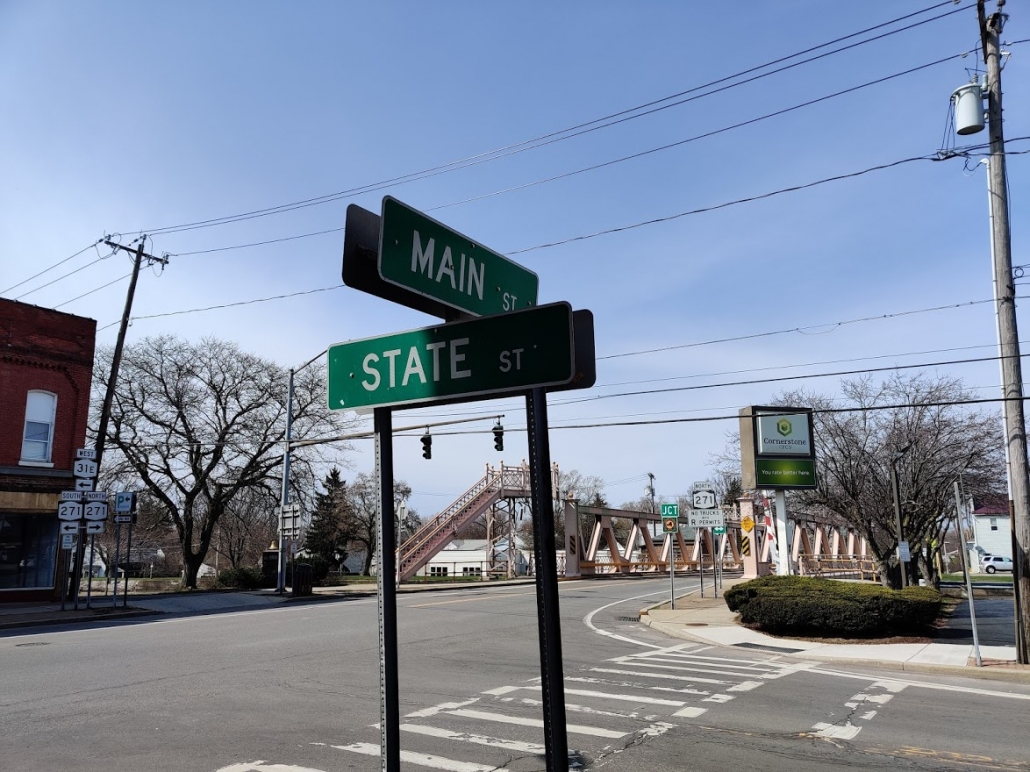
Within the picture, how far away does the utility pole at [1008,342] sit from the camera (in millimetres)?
12789

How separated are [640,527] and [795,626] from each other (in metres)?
33.0

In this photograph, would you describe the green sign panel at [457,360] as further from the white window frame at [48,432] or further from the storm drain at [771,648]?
the white window frame at [48,432]

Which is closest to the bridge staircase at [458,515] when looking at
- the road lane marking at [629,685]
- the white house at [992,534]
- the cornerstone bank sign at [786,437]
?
the cornerstone bank sign at [786,437]

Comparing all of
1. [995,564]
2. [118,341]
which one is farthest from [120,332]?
[995,564]

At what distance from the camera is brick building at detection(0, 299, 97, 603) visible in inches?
949

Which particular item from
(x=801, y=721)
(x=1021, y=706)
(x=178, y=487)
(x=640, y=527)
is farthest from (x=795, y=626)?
(x=640, y=527)

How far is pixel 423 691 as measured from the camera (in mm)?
9516

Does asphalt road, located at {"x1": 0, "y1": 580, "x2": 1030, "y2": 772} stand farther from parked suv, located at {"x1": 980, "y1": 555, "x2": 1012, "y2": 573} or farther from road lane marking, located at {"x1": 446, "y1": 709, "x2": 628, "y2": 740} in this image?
parked suv, located at {"x1": 980, "y1": 555, "x2": 1012, "y2": 573}

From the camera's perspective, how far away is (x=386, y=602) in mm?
3412

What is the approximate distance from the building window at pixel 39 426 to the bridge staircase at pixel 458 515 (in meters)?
16.1

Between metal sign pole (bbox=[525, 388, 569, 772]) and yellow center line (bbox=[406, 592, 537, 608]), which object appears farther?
yellow center line (bbox=[406, 592, 537, 608])

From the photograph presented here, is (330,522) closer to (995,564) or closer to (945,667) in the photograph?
(945,667)

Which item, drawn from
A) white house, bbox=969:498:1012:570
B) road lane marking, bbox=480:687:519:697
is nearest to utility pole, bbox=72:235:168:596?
road lane marking, bbox=480:687:519:697

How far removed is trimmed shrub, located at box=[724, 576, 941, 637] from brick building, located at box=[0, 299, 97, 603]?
21.6 m
